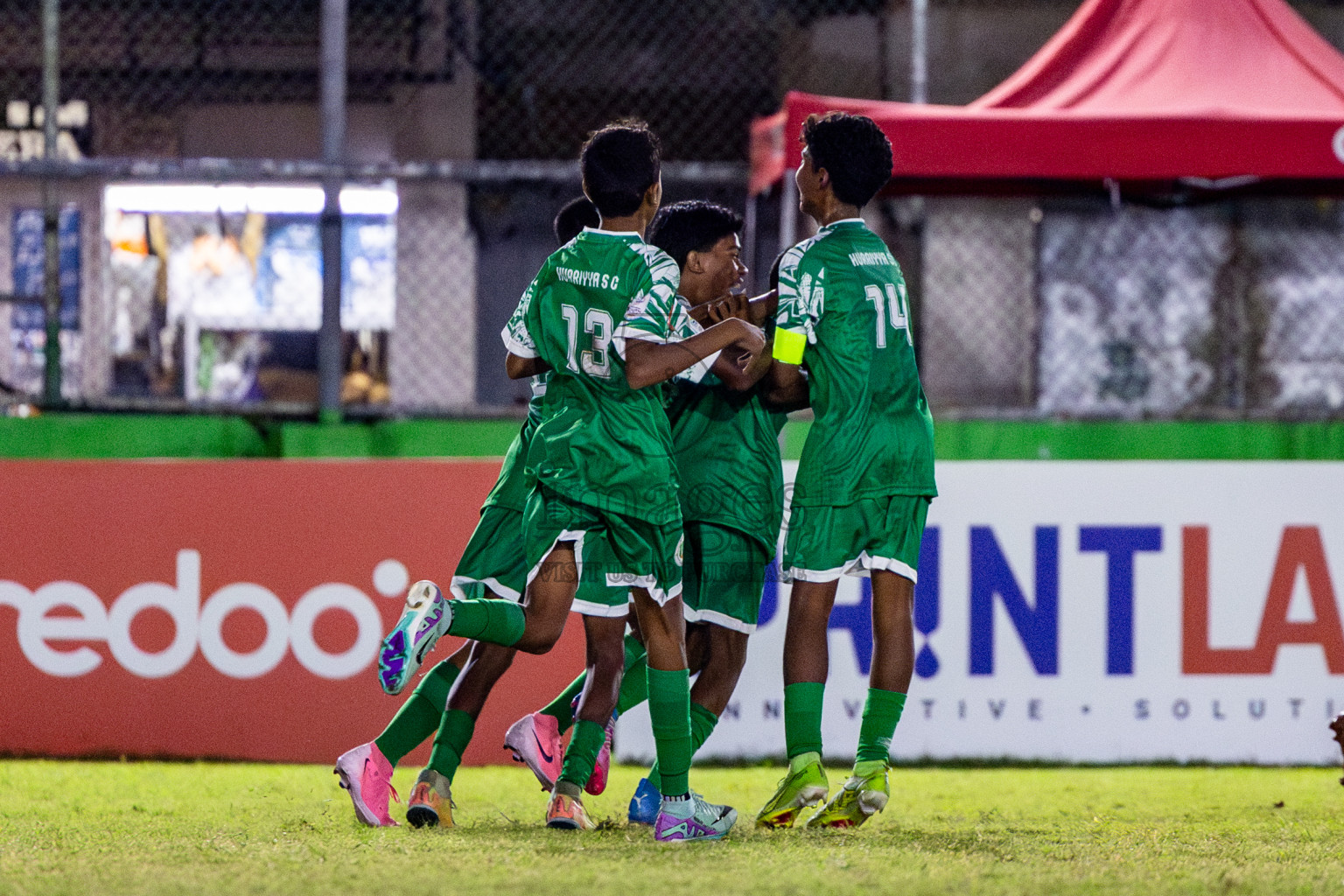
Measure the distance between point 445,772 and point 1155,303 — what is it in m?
6.27

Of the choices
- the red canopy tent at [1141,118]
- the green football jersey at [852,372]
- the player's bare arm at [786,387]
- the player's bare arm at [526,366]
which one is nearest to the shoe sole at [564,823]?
the green football jersey at [852,372]

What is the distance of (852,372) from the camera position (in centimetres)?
402

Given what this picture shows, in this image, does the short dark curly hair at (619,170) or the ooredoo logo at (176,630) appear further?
the ooredoo logo at (176,630)

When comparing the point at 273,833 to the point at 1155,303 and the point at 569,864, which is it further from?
the point at 1155,303

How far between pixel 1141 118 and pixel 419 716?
3.49 m

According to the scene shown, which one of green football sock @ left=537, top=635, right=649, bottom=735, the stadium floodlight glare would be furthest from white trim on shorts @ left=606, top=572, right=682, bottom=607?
the stadium floodlight glare

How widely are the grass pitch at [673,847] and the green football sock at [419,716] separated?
25 cm

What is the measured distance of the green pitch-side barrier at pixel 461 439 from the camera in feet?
19.4

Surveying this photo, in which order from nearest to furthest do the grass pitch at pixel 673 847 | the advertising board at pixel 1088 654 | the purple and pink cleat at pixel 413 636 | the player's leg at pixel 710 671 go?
the grass pitch at pixel 673 847
the purple and pink cleat at pixel 413 636
the player's leg at pixel 710 671
the advertising board at pixel 1088 654

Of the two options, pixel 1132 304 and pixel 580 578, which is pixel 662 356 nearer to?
pixel 580 578

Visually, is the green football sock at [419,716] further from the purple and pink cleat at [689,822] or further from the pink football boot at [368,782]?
the purple and pink cleat at [689,822]

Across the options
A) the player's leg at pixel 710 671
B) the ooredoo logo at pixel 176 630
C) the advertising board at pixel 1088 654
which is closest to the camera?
the player's leg at pixel 710 671

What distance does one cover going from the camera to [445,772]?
3.94m

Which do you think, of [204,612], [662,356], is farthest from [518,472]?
[204,612]
